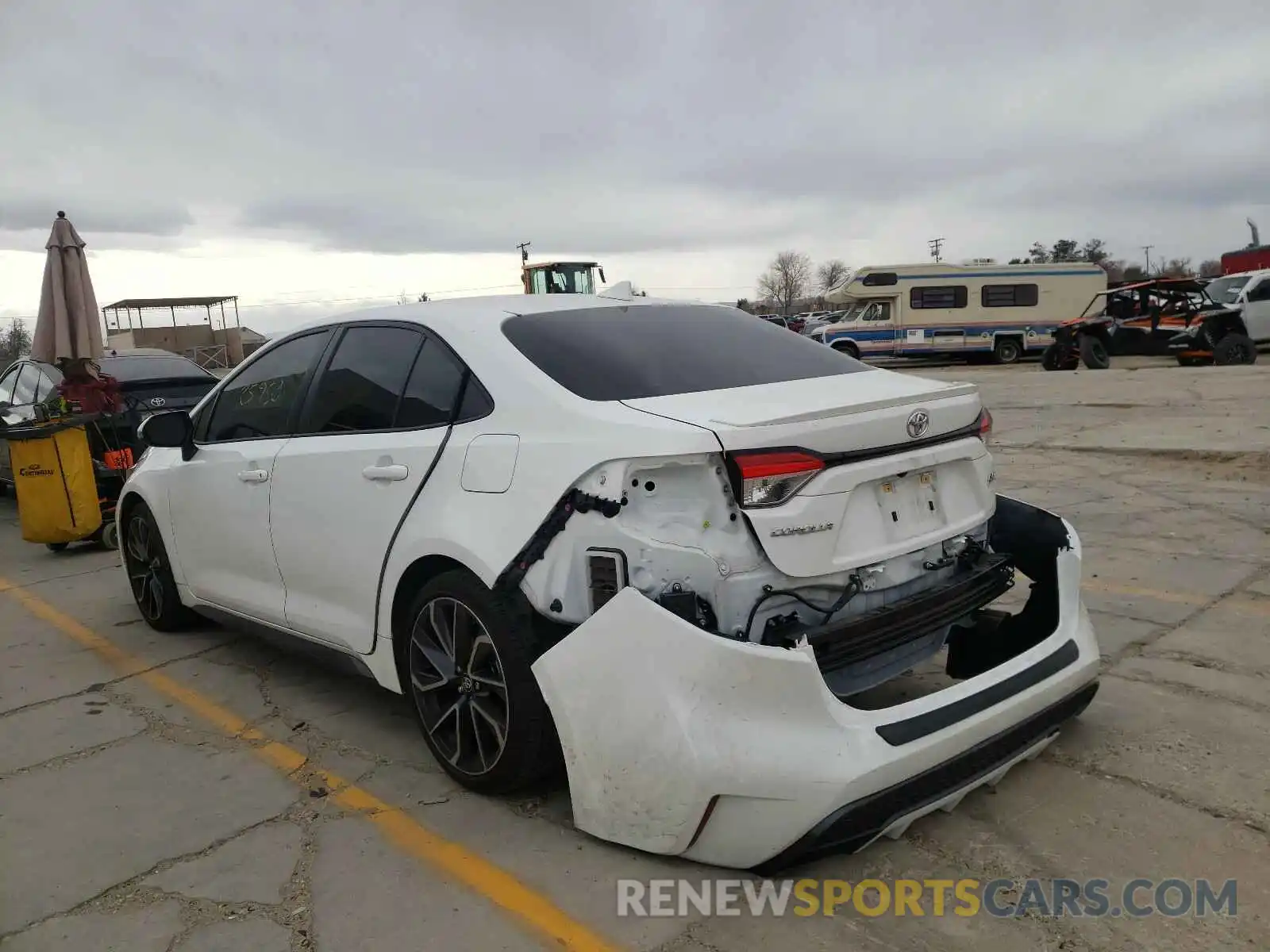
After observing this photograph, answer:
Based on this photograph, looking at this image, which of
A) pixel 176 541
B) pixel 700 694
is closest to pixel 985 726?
pixel 700 694

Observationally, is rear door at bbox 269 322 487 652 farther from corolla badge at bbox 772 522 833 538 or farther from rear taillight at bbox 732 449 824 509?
corolla badge at bbox 772 522 833 538

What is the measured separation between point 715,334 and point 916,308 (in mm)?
23525

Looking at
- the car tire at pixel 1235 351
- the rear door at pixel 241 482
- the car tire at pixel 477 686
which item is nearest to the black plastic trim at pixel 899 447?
the car tire at pixel 477 686

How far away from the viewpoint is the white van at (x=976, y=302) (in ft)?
81.9

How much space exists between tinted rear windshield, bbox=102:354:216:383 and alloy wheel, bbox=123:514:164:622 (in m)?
4.23

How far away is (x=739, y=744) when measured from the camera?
7.82 ft

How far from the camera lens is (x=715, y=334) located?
3547 mm

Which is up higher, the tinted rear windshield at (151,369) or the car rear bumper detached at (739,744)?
the tinted rear windshield at (151,369)

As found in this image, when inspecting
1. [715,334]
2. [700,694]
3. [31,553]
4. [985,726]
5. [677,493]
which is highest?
[715,334]

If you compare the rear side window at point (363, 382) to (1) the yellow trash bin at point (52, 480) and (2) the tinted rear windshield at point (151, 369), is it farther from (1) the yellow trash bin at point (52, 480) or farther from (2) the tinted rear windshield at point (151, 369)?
(2) the tinted rear windshield at point (151, 369)

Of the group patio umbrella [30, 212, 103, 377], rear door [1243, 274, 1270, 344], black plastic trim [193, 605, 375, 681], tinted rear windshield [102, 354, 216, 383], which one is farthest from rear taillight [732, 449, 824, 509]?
rear door [1243, 274, 1270, 344]

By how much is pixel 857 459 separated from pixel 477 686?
140 cm

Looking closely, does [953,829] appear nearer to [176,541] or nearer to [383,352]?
[383,352]

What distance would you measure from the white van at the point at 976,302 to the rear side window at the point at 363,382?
77.4ft
